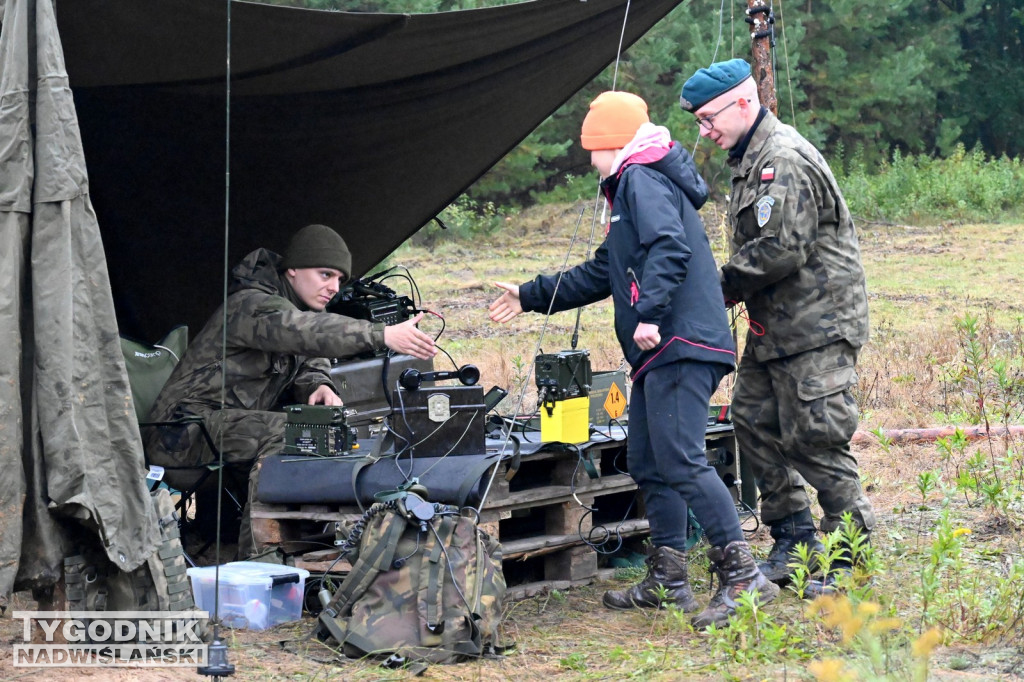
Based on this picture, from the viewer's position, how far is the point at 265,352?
5246 mm

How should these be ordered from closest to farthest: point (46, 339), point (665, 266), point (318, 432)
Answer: point (46, 339), point (665, 266), point (318, 432)

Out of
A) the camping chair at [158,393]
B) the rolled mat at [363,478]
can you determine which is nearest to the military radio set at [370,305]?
the camping chair at [158,393]

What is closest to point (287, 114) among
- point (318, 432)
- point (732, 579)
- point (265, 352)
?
point (265, 352)

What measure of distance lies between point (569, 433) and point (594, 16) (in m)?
1.98

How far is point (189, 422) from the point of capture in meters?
5.09

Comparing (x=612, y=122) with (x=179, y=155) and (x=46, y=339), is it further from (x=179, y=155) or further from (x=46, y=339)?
(x=179, y=155)

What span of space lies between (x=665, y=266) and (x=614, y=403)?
126 centimetres

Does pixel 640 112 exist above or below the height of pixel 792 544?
above

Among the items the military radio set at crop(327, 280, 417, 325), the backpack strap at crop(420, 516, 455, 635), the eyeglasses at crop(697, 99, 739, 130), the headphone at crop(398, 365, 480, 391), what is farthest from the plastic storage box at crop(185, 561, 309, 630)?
the eyeglasses at crop(697, 99, 739, 130)

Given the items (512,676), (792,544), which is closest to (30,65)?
(512,676)

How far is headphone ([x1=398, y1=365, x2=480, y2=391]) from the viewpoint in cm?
458

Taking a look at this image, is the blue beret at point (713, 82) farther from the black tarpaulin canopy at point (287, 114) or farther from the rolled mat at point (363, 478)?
the rolled mat at point (363, 478)

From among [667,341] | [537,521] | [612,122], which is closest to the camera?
[667,341]

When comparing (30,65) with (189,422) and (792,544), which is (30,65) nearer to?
(189,422)
